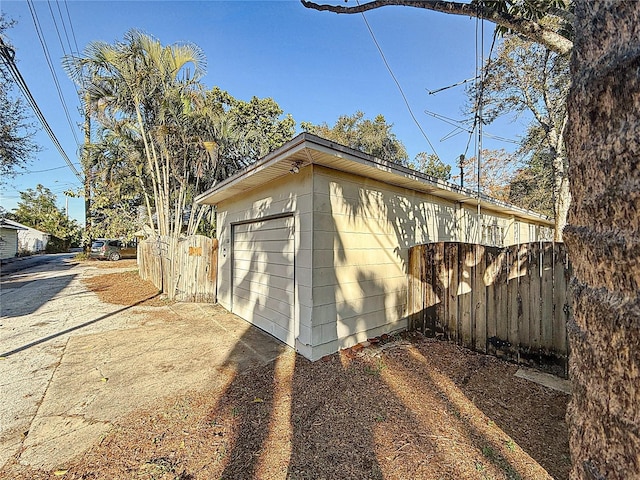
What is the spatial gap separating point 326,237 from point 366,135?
17.1m

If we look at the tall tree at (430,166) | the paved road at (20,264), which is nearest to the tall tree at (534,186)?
the tall tree at (430,166)

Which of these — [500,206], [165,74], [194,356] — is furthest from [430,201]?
[165,74]

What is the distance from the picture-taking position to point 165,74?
9.48 meters

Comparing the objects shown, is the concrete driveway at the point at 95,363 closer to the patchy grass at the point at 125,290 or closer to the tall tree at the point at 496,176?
the patchy grass at the point at 125,290

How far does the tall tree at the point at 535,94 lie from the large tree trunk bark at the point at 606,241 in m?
10.2

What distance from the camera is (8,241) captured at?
21703 millimetres

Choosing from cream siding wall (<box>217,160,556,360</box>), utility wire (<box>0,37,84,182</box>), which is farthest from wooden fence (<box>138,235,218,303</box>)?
utility wire (<box>0,37,84,182</box>)

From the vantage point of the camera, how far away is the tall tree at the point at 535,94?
9438 mm

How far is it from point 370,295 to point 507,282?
6.25ft

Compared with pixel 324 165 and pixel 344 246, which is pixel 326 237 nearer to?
pixel 344 246

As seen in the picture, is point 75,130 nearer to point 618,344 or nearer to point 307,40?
point 307,40

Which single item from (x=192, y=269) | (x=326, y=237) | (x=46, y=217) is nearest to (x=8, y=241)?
(x=46, y=217)

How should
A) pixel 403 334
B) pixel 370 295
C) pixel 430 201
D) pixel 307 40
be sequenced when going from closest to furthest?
pixel 370 295 → pixel 403 334 → pixel 430 201 → pixel 307 40

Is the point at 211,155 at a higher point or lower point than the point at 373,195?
higher
